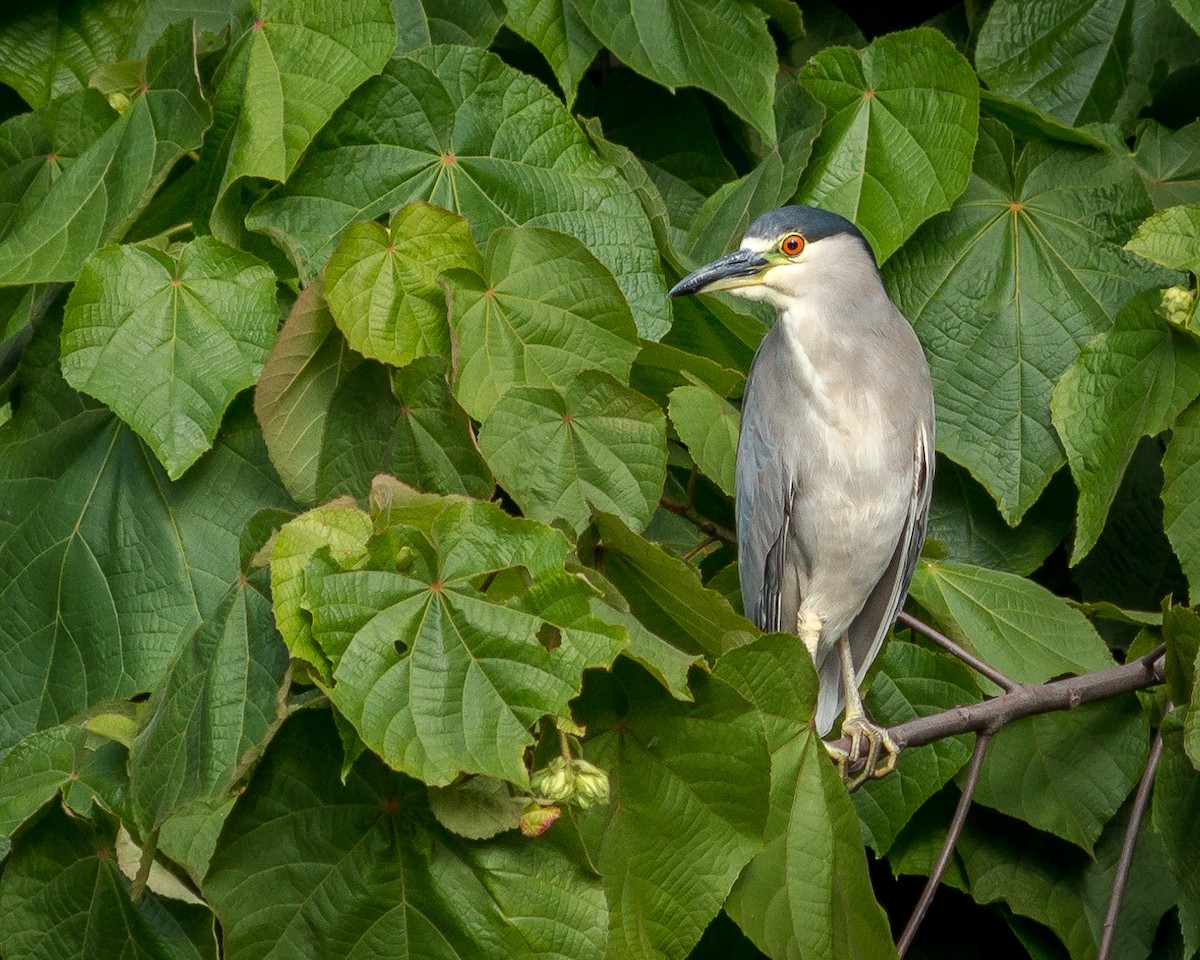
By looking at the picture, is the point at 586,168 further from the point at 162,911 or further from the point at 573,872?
the point at 162,911

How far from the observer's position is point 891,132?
1797 millimetres

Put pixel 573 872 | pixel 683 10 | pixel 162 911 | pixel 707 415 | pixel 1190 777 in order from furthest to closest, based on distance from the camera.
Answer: pixel 683 10 < pixel 707 415 < pixel 1190 777 < pixel 162 911 < pixel 573 872

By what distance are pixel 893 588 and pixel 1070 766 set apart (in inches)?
14.8

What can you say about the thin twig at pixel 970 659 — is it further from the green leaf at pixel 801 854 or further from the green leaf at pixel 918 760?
the green leaf at pixel 801 854

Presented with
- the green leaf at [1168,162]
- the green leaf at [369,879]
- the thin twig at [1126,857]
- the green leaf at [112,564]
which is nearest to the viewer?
the green leaf at [369,879]

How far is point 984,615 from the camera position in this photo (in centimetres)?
175

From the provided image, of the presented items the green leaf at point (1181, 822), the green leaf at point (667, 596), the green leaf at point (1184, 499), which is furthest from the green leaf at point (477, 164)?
the green leaf at point (1181, 822)

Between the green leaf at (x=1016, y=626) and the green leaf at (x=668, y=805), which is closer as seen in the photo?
the green leaf at (x=668, y=805)

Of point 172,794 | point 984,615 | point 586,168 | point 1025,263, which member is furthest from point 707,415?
point 172,794

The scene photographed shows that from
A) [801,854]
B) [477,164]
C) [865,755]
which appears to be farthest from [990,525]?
[477,164]

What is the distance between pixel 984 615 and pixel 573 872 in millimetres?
743

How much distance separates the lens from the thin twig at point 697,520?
163 centimetres

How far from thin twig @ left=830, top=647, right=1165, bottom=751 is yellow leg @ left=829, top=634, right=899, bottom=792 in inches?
2.1

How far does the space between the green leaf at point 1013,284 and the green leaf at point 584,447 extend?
0.61 m
